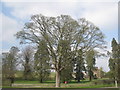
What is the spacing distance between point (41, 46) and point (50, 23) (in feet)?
7.81

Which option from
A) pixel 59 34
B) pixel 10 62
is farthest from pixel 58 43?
pixel 10 62

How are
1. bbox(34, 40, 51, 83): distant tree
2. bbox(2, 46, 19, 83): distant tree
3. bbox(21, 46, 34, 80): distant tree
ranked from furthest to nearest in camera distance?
bbox(21, 46, 34, 80): distant tree < bbox(2, 46, 19, 83): distant tree < bbox(34, 40, 51, 83): distant tree

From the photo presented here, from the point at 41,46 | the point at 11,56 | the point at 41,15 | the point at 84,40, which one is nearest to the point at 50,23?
the point at 41,15

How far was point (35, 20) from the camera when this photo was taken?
607 inches

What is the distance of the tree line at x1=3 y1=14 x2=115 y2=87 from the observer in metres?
14.3

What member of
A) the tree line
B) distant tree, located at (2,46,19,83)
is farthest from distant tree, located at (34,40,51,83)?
distant tree, located at (2,46,19,83)

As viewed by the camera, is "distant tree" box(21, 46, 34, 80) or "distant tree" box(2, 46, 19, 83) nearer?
"distant tree" box(2, 46, 19, 83)

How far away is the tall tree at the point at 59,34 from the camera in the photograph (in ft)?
47.6

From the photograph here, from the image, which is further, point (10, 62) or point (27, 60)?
point (27, 60)

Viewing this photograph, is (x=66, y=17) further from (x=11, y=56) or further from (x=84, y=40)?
(x=11, y=56)

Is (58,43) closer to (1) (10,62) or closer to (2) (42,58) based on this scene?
(2) (42,58)

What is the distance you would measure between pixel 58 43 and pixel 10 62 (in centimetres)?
500

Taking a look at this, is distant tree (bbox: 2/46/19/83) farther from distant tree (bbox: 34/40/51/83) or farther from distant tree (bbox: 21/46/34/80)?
distant tree (bbox: 34/40/51/83)

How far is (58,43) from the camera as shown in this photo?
46.9 feet
